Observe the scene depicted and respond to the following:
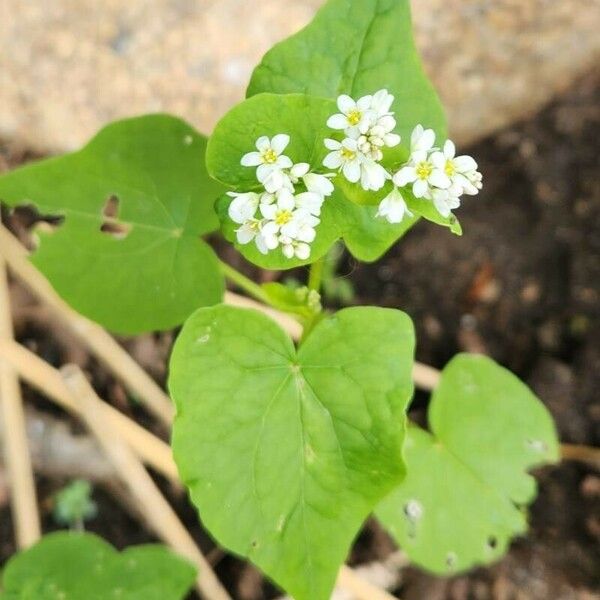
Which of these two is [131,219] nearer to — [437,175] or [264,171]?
[264,171]

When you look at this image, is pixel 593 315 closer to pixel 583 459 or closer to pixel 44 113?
pixel 583 459

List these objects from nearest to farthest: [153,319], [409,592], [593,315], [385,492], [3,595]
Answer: [385,492] < [153,319] < [3,595] < [409,592] < [593,315]

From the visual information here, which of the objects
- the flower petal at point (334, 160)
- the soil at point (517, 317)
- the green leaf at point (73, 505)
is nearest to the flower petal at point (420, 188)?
the flower petal at point (334, 160)

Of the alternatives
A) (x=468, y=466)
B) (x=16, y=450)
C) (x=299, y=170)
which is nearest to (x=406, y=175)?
(x=299, y=170)

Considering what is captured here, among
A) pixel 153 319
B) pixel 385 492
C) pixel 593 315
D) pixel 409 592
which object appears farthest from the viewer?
pixel 593 315

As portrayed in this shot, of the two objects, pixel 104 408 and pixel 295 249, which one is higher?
pixel 295 249

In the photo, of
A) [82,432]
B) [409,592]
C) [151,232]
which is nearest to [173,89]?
[151,232]
